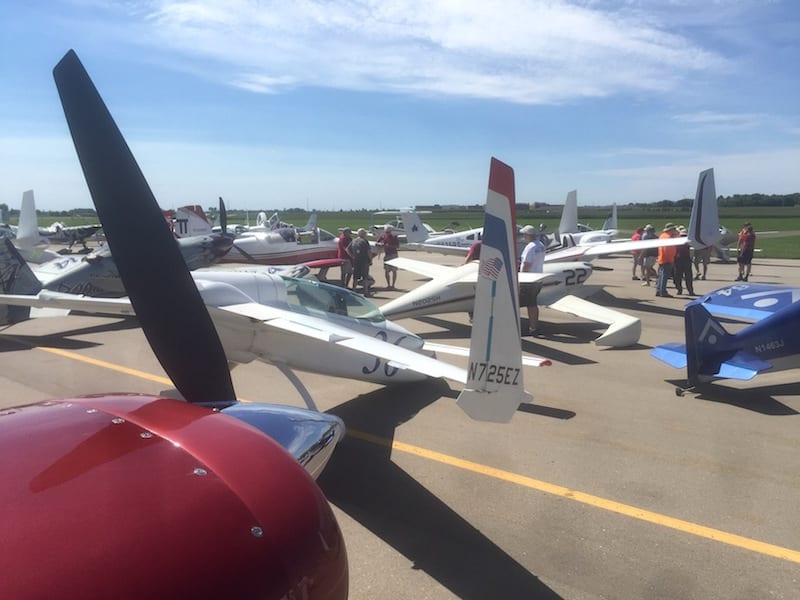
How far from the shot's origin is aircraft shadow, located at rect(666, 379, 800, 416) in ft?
20.0

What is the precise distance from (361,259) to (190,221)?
14.7m

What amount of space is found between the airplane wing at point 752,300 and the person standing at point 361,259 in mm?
8856

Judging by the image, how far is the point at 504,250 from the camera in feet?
10.2

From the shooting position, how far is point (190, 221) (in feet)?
87.5

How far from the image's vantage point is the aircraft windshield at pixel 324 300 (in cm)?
607

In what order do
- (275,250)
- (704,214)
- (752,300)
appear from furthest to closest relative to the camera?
(275,250), (704,214), (752,300)

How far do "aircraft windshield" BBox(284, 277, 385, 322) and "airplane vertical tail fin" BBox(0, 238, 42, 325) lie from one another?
21.2 ft

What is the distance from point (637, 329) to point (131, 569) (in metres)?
8.99

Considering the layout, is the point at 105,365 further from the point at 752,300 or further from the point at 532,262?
the point at 752,300

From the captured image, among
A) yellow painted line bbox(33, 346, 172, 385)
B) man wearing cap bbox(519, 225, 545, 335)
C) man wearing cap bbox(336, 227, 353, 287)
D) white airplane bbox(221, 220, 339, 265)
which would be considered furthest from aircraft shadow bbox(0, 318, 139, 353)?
white airplane bbox(221, 220, 339, 265)

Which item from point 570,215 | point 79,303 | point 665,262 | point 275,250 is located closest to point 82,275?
point 79,303

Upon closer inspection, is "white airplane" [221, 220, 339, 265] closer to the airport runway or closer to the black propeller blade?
the airport runway

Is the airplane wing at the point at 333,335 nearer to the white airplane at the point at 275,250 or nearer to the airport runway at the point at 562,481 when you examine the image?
the airport runway at the point at 562,481

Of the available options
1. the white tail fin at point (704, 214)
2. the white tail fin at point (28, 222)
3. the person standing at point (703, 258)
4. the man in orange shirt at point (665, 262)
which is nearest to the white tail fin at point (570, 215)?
the person standing at point (703, 258)
